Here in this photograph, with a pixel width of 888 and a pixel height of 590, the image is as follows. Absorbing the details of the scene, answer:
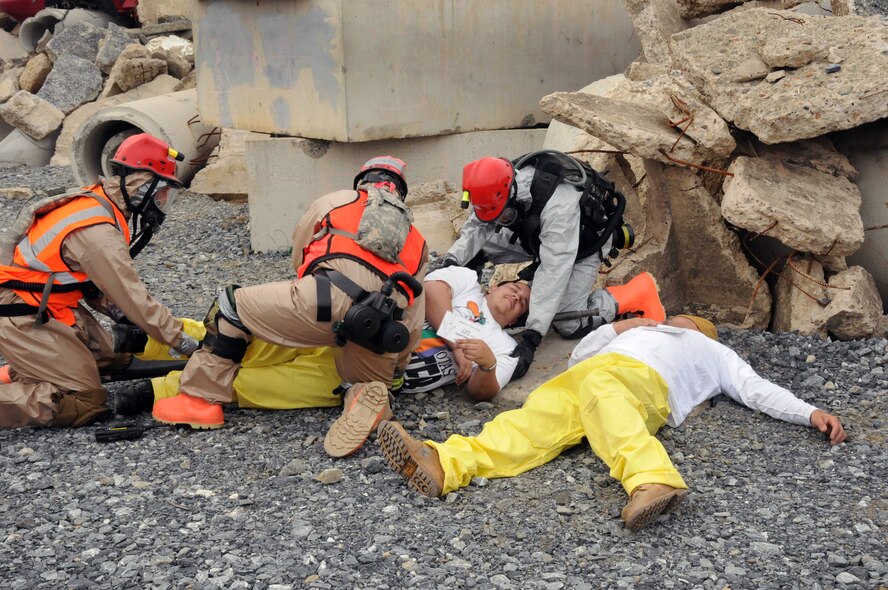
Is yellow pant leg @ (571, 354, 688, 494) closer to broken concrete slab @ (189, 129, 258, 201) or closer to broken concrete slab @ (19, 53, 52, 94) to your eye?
broken concrete slab @ (189, 129, 258, 201)

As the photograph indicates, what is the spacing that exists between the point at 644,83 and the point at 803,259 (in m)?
1.63

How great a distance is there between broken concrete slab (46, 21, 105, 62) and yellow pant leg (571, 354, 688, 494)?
432 inches

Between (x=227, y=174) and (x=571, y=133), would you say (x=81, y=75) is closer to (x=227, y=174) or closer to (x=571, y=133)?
(x=227, y=174)

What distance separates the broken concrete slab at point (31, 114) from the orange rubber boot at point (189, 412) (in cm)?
893

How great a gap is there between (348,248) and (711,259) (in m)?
2.73

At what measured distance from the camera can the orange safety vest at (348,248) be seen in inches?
171

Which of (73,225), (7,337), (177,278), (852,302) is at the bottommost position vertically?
(177,278)

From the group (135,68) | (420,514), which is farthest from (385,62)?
(135,68)

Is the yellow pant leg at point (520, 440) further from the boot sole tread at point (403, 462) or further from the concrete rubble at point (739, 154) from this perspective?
the concrete rubble at point (739, 154)

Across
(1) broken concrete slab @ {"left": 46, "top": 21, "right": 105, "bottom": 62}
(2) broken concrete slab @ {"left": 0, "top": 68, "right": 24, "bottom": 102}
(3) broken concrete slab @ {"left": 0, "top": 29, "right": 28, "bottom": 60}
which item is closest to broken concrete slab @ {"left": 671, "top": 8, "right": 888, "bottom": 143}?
(1) broken concrete slab @ {"left": 46, "top": 21, "right": 105, "bottom": 62}

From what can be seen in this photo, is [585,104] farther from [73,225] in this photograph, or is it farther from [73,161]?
[73,161]

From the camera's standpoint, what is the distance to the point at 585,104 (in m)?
5.71

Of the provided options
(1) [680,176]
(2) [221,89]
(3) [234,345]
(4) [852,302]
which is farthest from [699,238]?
(2) [221,89]

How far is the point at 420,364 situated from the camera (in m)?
4.82
